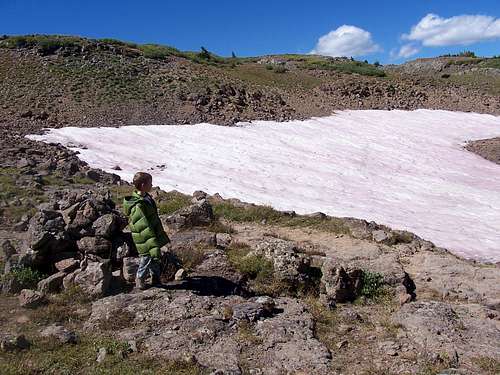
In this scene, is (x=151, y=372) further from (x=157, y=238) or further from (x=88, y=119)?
(x=88, y=119)

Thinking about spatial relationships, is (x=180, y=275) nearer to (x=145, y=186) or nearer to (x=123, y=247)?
(x=123, y=247)

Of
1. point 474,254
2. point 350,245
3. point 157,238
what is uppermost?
point 157,238

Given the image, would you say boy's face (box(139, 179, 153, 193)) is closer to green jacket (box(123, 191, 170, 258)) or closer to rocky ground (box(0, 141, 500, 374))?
green jacket (box(123, 191, 170, 258))

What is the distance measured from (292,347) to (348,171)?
58.0ft

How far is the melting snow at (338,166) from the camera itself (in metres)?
17.3

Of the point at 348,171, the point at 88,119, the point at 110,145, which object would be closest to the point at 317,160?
the point at 348,171

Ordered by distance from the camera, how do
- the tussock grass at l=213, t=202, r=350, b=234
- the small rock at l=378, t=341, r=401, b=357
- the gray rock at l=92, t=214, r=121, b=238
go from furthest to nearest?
the tussock grass at l=213, t=202, r=350, b=234 → the gray rock at l=92, t=214, r=121, b=238 → the small rock at l=378, t=341, r=401, b=357

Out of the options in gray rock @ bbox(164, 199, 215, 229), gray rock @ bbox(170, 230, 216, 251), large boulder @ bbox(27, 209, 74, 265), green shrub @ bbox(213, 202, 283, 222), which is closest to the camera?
large boulder @ bbox(27, 209, 74, 265)

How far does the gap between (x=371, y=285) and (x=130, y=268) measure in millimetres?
4149

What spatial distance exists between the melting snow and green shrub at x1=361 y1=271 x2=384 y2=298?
6.34m

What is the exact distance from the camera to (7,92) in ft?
103

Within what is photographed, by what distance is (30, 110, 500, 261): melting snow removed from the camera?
1731 centimetres

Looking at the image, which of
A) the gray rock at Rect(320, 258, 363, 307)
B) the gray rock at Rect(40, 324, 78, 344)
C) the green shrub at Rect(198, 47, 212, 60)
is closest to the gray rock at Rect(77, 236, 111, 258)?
the gray rock at Rect(40, 324, 78, 344)

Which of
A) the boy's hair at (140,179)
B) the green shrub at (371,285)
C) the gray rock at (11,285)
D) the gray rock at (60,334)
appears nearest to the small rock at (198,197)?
the boy's hair at (140,179)
